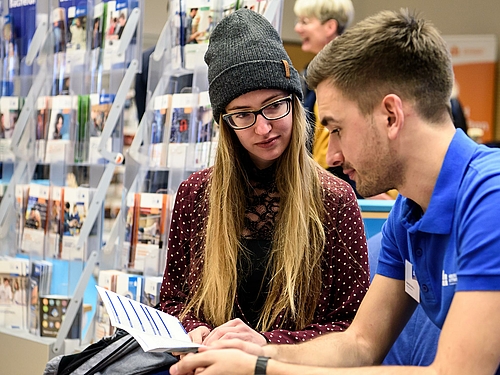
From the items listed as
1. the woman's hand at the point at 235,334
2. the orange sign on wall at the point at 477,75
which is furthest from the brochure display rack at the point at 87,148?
the orange sign on wall at the point at 477,75

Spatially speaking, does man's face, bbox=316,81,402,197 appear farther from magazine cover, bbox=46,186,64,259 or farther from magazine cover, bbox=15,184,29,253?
magazine cover, bbox=15,184,29,253

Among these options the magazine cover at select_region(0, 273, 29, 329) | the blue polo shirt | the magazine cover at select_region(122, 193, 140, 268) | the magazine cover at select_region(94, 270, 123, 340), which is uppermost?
the blue polo shirt

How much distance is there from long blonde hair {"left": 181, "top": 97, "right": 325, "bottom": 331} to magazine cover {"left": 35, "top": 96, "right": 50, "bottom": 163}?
192cm

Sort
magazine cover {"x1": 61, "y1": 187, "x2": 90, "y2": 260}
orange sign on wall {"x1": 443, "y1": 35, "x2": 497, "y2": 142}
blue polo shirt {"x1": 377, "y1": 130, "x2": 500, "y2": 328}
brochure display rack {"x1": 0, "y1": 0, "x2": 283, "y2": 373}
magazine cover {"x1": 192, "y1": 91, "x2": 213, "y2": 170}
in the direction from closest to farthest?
blue polo shirt {"x1": 377, "y1": 130, "x2": 500, "y2": 328} < magazine cover {"x1": 192, "y1": 91, "x2": 213, "y2": 170} < brochure display rack {"x1": 0, "y1": 0, "x2": 283, "y2": 373} < magazine cover {"x1": 61, "y1": 187, "x2": 90, "y2": 260} < orange sign on wall {"x1": 443, "y1": 35, "x2": 497, "y2": 142}

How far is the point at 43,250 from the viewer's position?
374cm

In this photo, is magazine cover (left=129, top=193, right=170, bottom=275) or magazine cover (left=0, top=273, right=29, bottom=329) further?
magazine cover (left=0, top=273, right=29, bottom=329)

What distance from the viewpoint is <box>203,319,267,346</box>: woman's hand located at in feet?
5.69

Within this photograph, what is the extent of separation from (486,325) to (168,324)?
2.79 ft

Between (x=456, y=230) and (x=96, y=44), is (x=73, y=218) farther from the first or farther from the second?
(x=456, y=230)

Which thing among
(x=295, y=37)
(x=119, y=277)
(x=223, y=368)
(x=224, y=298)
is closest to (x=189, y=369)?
(x=223, y=368)

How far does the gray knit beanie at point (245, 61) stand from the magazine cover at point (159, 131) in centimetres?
98

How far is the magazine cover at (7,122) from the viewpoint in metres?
3.98

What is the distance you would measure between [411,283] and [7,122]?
298cm

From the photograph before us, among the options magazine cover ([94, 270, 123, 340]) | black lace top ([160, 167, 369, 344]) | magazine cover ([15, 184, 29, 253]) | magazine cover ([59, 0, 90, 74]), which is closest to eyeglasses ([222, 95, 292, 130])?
black lace top ([160, 167, 369, 344])
